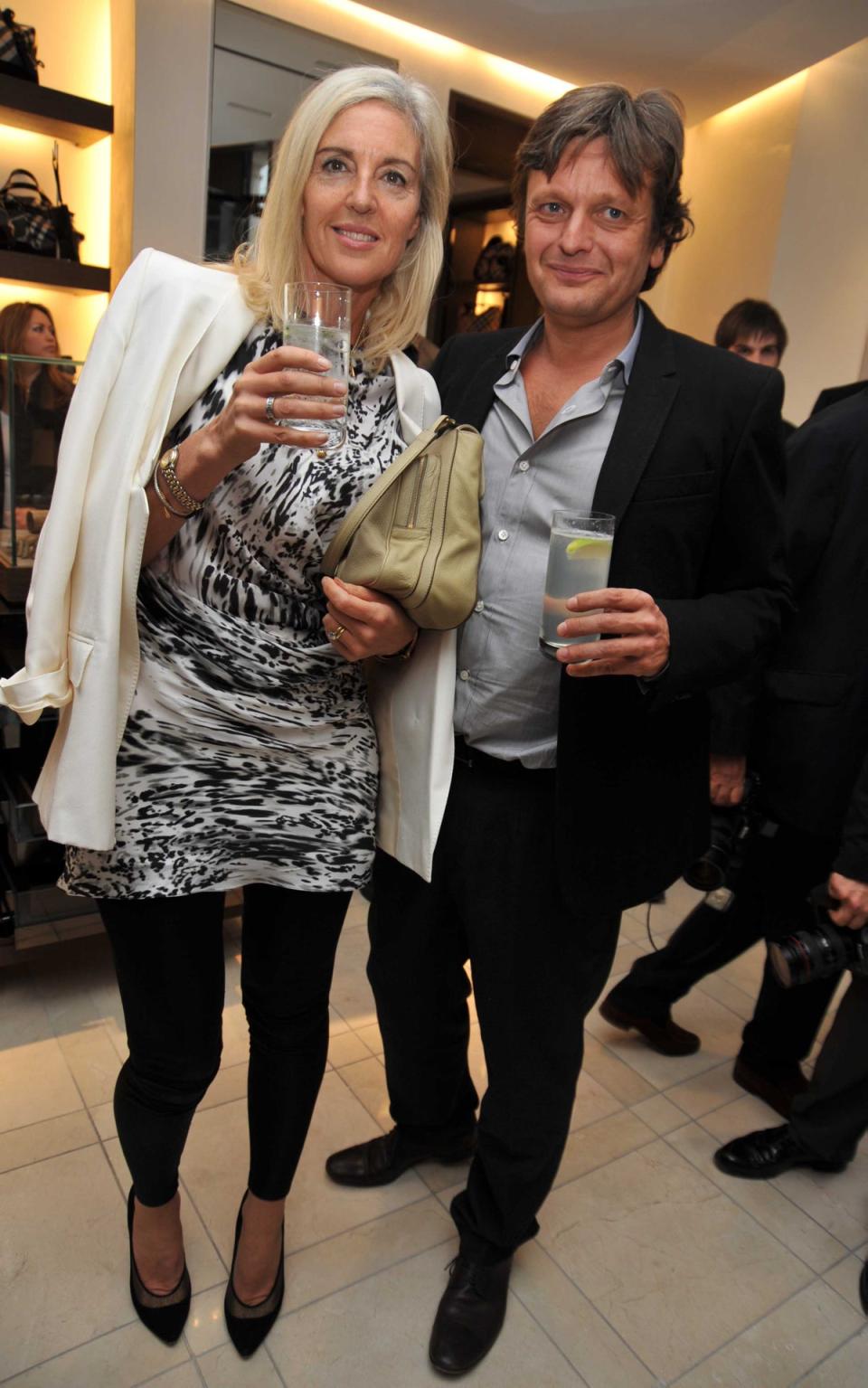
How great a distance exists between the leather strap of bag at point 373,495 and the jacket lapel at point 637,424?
231mm

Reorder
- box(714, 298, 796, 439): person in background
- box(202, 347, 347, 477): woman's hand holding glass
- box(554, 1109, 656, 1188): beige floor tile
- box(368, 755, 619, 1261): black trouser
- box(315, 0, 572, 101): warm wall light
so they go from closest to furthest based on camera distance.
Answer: box(202, 347, 347, 477): woman's hand holding glass → box(368, 755, 619, 1261): black trouser → box(554, 1109, 656, 1188): beige floor tile → box(714, 298, 796, 439): person in background → box(315, 0, 572, 101): warm wall light

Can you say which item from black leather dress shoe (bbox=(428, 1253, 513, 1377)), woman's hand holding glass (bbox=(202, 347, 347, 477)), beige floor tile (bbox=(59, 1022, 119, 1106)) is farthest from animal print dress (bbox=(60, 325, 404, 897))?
beige floor tile (bbox=(59, 1022, 119, 1106))

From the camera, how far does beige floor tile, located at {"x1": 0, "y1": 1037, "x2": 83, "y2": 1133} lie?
1.98 metres

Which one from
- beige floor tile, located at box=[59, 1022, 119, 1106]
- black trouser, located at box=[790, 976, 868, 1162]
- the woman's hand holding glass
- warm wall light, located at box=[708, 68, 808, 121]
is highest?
warm wall light, located at box=[708, 68, 808, 121]

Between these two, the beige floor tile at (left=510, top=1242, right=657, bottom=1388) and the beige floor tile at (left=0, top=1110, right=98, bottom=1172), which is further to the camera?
the beige floor tile at (left=0, top=1110, right=98, bottom=1172)

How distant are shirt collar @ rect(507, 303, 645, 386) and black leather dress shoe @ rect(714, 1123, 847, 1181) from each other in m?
1.68

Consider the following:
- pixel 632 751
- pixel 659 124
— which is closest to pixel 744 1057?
pixel 632 751

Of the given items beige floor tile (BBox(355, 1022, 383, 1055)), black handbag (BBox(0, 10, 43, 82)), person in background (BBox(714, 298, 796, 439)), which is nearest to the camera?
beige floor tile (BBox(355, 1022, 383, 1055))

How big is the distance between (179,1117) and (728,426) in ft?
4.25

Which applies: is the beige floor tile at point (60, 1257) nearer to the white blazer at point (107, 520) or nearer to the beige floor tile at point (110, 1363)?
the beige floor tile at point (110, 1363)

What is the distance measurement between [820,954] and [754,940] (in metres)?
0.62

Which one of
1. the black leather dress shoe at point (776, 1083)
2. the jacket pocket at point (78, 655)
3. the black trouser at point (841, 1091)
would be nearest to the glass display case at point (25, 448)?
the jacket pocket at point (78, 655)

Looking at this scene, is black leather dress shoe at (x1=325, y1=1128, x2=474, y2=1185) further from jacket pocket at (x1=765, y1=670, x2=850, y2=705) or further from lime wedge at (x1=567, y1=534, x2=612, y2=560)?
lime wedge at (x1=567, y1=534, x2=612, y2=560)

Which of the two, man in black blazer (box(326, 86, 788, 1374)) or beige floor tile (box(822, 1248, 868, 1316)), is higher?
man in black blazer (box(326, 86, 788, 1374))
